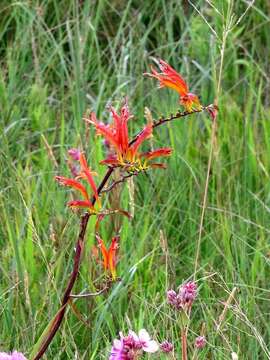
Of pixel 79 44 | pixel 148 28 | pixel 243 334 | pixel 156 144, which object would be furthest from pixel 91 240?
pixel 148 28

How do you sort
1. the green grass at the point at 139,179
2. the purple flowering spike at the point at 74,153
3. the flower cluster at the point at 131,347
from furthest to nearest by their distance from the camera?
the purple flowering spike at the point at 74,153
the green grass at the point at 139,179
the flower cluster at the point at 131,347

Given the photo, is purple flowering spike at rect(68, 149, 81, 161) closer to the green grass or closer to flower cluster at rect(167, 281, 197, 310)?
the green grass

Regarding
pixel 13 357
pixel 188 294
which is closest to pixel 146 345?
pixel 188 294

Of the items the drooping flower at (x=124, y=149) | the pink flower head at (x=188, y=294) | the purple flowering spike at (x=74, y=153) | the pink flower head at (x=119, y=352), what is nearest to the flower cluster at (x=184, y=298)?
the pink flower head at (x=188, y=294)

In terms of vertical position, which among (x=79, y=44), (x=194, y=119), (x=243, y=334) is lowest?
(x=243, y=334)

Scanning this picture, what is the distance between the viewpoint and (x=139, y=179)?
3.15 meters

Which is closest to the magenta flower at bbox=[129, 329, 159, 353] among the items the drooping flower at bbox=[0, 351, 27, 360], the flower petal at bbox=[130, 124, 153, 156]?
the drooping flower at bbox=[0, 351, 27, 360]

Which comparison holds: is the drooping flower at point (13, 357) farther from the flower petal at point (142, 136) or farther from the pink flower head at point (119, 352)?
the flower petal at point (142, 136)

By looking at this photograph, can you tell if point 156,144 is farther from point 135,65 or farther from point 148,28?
point 148,28

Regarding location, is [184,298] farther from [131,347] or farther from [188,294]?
[131,347]

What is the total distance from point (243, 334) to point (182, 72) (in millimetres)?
1671

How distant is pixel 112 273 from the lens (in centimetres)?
166

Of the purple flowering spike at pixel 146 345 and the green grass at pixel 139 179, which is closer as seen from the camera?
the purple flowering spike at pixel 146 345

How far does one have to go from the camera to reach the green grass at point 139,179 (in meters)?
2.31
